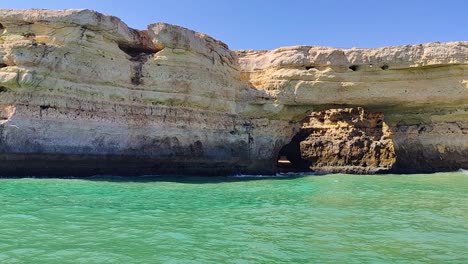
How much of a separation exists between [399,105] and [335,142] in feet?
11.5

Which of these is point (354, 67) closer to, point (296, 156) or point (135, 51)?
point (296, 156)

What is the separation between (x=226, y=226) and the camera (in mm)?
6445

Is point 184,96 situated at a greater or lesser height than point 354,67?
lesser


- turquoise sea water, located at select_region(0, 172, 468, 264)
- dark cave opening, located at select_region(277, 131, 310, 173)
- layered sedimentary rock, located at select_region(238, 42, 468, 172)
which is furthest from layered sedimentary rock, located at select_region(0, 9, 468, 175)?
turquoise sea water, located at select_region(0, 172, 468, 264)

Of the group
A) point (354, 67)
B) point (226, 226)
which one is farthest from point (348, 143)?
point (226, 226)

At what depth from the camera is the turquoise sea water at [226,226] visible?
4.81 metres

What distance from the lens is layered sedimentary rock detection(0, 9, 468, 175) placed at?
13672 millimetres

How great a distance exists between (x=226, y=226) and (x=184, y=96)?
34.8 ft

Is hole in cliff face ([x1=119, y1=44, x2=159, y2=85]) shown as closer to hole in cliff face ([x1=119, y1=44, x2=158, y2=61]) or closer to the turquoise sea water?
hole in cliff face ([x1=119, y1=44, x2=158, y2=61])

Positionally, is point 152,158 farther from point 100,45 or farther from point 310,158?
point 310,158

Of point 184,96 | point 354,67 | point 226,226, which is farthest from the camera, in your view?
point 354,67

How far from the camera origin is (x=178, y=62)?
16516mm

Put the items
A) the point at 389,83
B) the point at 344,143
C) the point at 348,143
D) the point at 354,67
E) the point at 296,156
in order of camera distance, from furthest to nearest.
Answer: the point at 296,156, the point at 344,143, the point at 348,143, the point at 354,67, the point at 389,83

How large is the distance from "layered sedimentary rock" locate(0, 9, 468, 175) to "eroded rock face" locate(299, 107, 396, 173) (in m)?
0.64
